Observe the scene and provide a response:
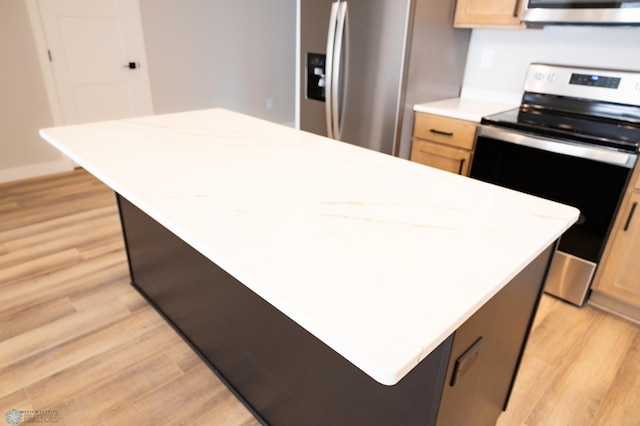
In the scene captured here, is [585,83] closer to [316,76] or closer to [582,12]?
[582,12]

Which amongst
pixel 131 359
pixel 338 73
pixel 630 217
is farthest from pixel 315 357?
pixel 338 73

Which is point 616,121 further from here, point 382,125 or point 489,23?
point 382,125

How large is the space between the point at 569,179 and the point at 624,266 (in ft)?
1.70

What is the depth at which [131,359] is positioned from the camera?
1826 millimetres

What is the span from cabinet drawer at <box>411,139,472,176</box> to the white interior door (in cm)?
289

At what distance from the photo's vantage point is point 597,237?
6.81 ft

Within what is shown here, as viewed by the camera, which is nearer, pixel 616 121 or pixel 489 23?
pixel 616 121

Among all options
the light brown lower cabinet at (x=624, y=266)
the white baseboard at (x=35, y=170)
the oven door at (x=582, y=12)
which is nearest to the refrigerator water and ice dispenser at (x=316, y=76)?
the oven door at (x=582, y=12)

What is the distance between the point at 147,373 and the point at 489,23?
2.57 m

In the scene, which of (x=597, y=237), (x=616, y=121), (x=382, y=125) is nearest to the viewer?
(x=597, y=237)

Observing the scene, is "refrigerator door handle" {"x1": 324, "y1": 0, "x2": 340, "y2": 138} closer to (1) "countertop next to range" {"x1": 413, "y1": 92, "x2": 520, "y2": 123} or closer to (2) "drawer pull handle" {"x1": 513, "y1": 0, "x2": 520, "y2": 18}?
(1) "countertop next to range" {"x1": 413, "y1": 92, "x2": 520, "y2": 123}

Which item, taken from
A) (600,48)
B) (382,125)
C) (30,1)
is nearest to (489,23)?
(600,48)

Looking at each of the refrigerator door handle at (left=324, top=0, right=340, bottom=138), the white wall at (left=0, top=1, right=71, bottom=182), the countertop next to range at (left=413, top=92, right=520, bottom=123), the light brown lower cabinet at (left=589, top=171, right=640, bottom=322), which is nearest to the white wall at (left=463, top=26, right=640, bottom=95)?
the countertop next to range at (left=413, top=92, right=520, bottom=123)

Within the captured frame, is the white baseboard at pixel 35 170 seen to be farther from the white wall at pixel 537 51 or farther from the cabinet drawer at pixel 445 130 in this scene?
the white wall at pixel 537 51
